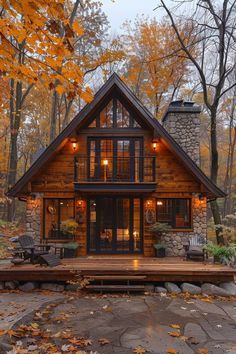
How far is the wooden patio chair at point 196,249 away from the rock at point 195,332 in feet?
17.1

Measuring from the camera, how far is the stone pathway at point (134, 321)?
547 cm

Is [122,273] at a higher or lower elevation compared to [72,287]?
higher

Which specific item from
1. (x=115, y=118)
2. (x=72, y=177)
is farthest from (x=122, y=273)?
(x=115, y=118)

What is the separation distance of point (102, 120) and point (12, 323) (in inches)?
362

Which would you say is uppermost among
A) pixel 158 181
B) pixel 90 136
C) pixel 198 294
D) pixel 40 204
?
pixel 90 136

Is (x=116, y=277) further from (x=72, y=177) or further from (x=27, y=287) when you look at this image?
(x=72, y=177)

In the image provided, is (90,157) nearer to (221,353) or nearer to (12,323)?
(12,323)

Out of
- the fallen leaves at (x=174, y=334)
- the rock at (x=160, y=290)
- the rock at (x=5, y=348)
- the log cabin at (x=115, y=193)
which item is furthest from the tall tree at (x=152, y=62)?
the rock at (x=5, y=348)

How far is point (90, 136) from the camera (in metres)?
13.6

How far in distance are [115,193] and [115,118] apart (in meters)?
3.04

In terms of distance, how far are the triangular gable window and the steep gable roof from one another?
2.70 ft

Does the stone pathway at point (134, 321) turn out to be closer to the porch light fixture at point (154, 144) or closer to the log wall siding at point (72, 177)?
the log wall siding at point (72, 177)

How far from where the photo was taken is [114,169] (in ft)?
43.7

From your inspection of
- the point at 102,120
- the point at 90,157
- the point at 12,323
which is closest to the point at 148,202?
the point at 90,157
